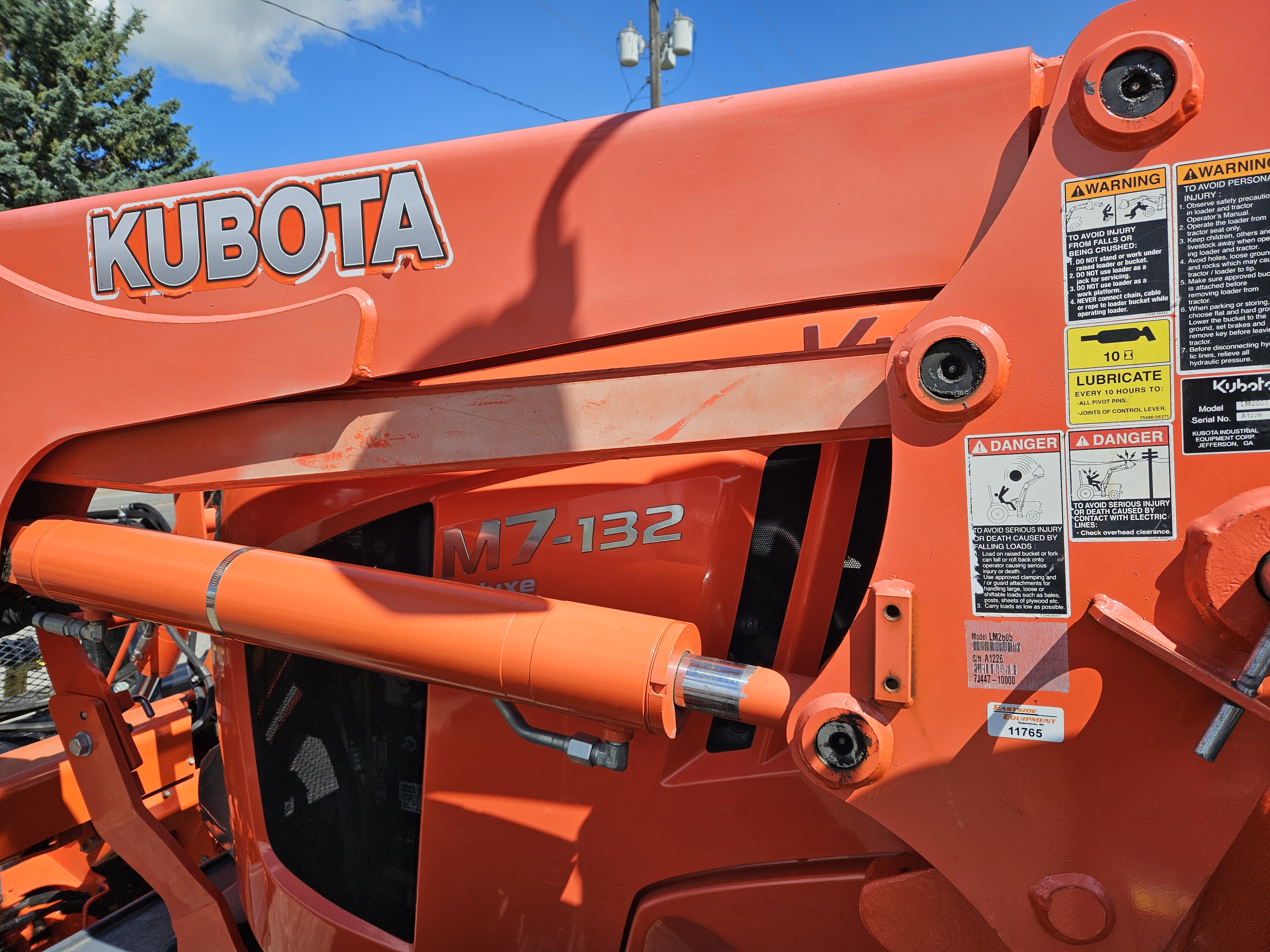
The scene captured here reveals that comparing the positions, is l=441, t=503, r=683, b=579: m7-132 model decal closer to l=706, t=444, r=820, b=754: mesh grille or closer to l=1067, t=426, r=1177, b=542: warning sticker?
l=706, t=444, r=820, b=754: mesh grille

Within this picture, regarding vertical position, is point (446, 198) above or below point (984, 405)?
above

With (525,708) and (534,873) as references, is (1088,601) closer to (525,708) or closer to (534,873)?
(525,708)

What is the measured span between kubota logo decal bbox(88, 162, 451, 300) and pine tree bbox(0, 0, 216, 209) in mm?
16351

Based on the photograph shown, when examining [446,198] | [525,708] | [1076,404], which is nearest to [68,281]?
[446,198]

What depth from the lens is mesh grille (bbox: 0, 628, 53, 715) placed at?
3764mm

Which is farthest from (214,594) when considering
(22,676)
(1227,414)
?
(22,676)

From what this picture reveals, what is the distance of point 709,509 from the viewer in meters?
1.53

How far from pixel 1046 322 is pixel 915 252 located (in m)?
0.26

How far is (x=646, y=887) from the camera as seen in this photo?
1596mm

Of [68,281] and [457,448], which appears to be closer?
[457,448]

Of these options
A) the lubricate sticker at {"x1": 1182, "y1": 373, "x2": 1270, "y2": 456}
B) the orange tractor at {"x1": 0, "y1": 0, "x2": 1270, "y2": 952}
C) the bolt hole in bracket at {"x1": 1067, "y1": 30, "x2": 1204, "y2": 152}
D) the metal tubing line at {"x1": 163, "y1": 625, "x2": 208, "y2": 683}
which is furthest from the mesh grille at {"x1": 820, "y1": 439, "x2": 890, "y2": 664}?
the metal tubing line at {"x1": 163, "y1": 625, "x2": 208, "y2": 683}

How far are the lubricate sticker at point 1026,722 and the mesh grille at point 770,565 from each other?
0.42 meters

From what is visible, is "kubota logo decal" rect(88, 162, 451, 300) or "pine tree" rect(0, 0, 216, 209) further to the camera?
"pine tree" rect(0, 0, 216, 209)

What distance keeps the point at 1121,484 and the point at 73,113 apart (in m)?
20.6
